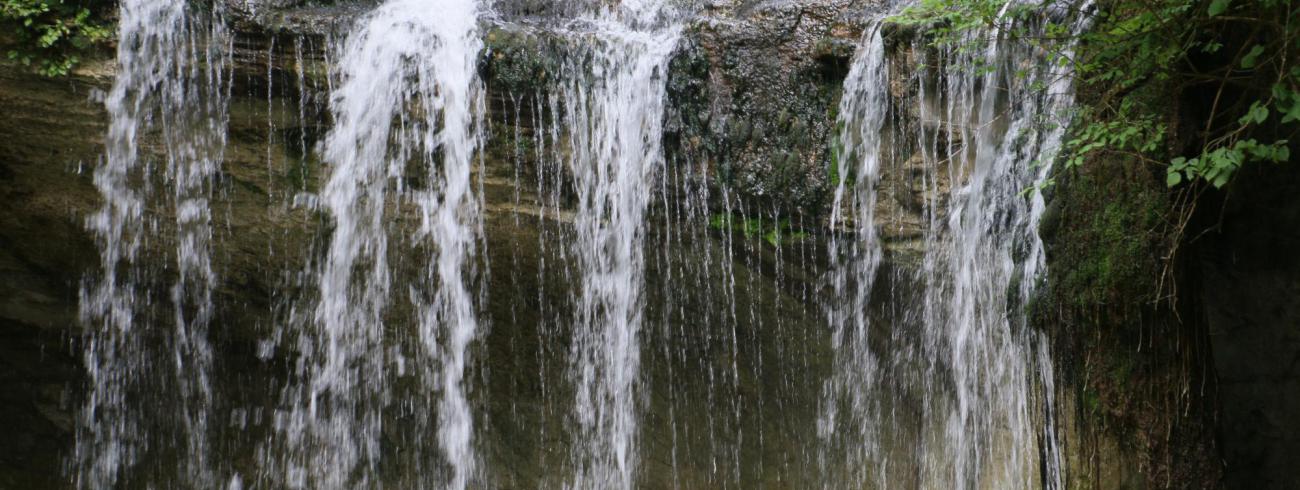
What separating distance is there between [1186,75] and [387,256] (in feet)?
13.6

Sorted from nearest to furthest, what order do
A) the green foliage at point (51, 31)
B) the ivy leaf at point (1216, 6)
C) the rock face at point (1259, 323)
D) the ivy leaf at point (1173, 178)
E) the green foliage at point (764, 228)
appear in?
the ivy leaf at point (1216, 6) < the ivy leaf at point (1173, 178) < the rock face at point (1259, 323) < the green foliage at point (51, 31) < the green foliage at point (764, 228)

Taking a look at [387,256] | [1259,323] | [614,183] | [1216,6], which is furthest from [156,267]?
[1259,323]

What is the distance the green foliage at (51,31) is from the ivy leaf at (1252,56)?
5387 mm

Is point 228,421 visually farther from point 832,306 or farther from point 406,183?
point 832,306

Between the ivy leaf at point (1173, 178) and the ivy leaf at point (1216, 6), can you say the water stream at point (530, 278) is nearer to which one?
the ivy leaf at point (1173, 178)

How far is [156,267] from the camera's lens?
5672mm

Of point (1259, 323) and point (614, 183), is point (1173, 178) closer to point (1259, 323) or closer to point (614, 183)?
point (1259, 323)

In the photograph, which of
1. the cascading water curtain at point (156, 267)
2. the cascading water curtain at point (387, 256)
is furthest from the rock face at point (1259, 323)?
the cascading water curtain at point (156, 267)

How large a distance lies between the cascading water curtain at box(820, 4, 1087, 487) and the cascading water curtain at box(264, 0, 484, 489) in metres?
2.17

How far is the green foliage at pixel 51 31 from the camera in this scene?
203 inches

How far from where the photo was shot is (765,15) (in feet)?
17.2

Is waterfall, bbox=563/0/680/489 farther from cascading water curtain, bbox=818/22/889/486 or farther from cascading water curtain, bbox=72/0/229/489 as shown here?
cascading water curtain, bbox=72/0/229/489

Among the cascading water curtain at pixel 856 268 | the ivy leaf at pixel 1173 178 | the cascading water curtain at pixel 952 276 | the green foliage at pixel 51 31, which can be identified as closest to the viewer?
the ivy leaf at pixel 1173 178

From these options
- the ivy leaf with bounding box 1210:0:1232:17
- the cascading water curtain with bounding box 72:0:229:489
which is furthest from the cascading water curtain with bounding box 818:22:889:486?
the cascading water curtain with bounding box 72:0:229:489
